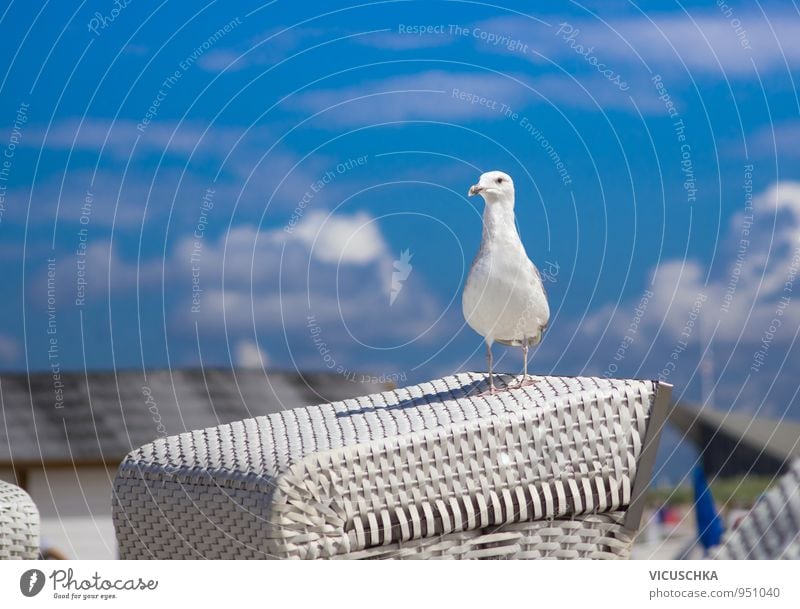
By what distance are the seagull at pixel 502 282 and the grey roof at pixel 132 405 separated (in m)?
1.78

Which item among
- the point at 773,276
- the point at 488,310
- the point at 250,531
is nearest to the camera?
the point at 250,531

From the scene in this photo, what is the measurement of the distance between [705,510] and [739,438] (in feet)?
1.24

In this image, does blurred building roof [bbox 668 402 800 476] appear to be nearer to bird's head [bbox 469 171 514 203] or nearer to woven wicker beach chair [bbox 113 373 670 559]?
woven wicker beach chair [bbox 113 373 670 559]

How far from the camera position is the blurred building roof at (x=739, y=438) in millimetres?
2547

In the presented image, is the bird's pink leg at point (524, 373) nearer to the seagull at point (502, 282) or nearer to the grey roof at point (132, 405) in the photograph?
the seagull at point (502, 282)

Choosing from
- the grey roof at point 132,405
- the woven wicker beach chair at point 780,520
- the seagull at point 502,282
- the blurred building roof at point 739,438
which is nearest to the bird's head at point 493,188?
the seagull at point 502,282

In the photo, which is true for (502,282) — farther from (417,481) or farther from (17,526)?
(17,526)

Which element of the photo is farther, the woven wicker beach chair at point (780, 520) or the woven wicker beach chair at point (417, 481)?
the woven wicker beach chair at point (417, 481)

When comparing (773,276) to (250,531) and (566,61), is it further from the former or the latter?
(250,531)

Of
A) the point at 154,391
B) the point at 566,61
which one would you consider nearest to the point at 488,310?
the point at 566,61

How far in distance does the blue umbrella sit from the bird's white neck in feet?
3.69
